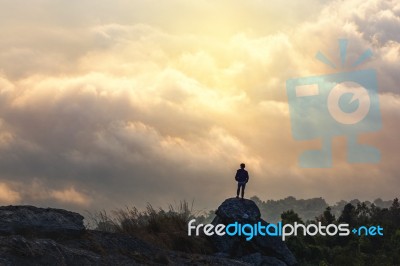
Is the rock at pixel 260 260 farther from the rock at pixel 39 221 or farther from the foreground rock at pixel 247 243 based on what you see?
the rock at pixel 39 221

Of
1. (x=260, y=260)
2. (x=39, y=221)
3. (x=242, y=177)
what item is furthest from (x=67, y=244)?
(x=242, y=177)

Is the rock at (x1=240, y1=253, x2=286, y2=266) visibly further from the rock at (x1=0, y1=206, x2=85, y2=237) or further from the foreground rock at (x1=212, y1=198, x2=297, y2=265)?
the rock at (x1=0, y1=206, x2=85, y2=237)

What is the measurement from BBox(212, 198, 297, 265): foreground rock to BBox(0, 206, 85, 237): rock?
8.14 metres

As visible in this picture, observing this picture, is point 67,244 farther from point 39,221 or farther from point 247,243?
point 247,243

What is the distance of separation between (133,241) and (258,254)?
797 centimetres

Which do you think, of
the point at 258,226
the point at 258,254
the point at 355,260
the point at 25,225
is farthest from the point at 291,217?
the point at 25,225

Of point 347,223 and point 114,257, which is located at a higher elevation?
point 347,223

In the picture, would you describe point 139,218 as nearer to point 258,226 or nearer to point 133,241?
point 258,226

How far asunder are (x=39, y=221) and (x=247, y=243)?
11.3m

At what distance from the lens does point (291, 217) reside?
113ft

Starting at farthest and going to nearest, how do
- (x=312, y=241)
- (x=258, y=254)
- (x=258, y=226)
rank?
(x=312, y=241)
(x=258, y=226)
(x=258, y=254)

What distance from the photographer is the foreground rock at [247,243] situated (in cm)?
2294

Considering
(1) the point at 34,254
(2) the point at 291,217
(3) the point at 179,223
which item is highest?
(2) the point at 291,217

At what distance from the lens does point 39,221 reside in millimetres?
15156
